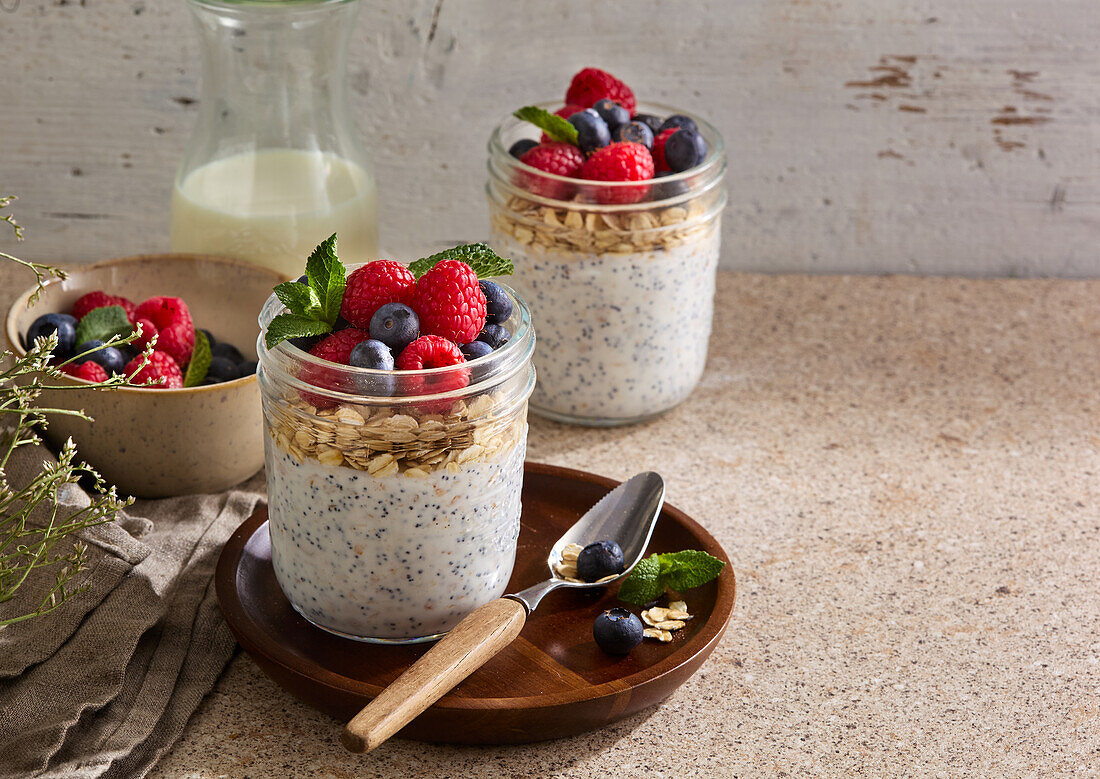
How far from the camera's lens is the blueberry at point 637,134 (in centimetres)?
120

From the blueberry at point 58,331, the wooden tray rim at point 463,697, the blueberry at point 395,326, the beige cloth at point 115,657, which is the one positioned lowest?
the beige cloth at point 115,657

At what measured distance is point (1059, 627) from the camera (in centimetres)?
100

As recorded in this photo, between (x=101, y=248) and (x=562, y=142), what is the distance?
2.85 ft

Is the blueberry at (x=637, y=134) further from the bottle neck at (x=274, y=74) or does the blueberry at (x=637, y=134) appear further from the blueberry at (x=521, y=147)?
the bottle neck at (x=274, y=74)

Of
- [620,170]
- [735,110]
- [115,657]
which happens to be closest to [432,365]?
[115,657]

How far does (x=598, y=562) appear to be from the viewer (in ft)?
3.10

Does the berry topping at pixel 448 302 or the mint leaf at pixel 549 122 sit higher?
the mint leaf at pixel 549 122

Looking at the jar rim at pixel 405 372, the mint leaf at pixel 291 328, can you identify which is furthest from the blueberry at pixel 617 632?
the mint leaf at pixel 291 328

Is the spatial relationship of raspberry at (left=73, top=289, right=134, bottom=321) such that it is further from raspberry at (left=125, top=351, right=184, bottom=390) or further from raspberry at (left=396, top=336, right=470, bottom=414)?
raspberry at (left=396, top=336, right=470, bottom=414)

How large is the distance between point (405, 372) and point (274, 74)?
632 mm

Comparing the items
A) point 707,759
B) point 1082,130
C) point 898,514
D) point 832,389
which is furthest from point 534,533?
point 1082,130

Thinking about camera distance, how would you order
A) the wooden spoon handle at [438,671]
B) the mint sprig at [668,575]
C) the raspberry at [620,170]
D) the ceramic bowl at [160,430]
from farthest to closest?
1. the raspberry at [620,170]
2. the ceramic bowl at [160,430]
3. the mint sprig at [668,575]
4. the wooden spoon handle at [438,671]

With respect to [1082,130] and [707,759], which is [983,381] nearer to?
[1082,130]

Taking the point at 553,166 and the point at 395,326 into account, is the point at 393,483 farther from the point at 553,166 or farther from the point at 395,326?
Result: the point at 553,166
